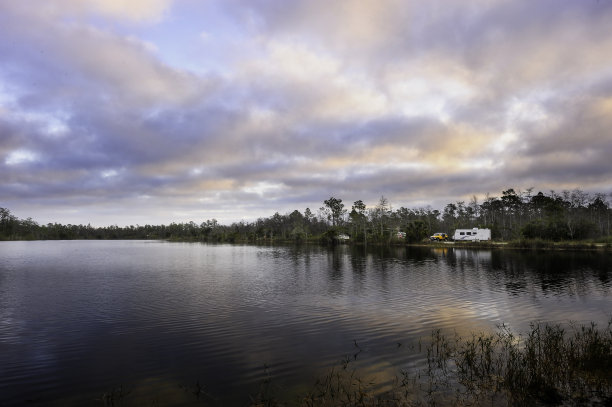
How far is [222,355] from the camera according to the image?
14359 millimetres

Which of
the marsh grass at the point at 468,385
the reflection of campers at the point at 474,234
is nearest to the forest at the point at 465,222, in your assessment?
the reflection of campers at the point at 474,234

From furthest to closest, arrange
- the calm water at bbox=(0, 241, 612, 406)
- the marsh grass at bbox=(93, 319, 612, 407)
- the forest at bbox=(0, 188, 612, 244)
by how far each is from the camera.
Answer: the forest at bbox=(0, 188, 612, 244) → the calm water at bbox=(0, 241, 612, 406) → the marsh grass at bbox=(93, 319, 612, 407)

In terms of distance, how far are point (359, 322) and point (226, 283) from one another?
17.9 meters

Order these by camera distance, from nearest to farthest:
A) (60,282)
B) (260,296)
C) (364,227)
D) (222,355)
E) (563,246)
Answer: (222,355)
(260,296)
(60,282)
(563,246)
(364,227)

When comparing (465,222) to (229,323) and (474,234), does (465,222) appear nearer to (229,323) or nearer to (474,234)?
(474,234)

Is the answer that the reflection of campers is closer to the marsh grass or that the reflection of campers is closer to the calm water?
the calm water

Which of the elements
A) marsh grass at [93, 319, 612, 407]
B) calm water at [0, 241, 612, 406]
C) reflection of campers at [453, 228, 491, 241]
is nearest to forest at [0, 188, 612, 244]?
reflection of campers at [453, 228, 491, 241]

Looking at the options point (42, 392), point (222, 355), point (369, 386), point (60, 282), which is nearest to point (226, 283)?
point (60, 282)

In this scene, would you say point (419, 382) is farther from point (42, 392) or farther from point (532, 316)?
point (532, 316)

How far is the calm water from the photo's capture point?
11852 millimetres

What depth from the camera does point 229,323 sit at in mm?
19250

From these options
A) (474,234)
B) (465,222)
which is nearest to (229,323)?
(474,234)

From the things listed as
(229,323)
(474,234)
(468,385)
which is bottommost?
(229,323)

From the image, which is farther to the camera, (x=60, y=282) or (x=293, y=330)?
(x=60, y=282)
